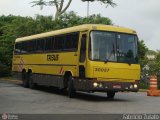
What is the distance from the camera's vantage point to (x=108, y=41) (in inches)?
899

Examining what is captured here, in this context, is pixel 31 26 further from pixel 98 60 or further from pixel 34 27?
pixel 98 60

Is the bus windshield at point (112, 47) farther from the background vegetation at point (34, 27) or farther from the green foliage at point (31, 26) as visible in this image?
the green foliage at point (31, 26)

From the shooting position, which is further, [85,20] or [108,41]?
[85,20]

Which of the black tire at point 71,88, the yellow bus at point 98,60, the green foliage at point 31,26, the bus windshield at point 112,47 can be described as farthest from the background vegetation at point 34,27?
the bus windshield at point 112,47

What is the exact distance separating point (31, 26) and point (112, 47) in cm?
2588

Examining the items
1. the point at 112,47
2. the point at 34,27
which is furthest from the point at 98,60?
the point at 34,27

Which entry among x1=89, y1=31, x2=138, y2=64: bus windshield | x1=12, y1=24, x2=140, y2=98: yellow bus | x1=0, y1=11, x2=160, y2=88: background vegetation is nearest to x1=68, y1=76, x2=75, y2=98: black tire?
x1=12, y1=24, x2=140, y2=98: yellow bus

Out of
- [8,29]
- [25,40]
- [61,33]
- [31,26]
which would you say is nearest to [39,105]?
Answer: [61,33]

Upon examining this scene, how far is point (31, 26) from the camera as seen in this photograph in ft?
157

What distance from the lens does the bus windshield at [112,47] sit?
22.5 metres

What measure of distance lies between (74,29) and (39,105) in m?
5.58

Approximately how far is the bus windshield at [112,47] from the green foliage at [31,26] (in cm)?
2410

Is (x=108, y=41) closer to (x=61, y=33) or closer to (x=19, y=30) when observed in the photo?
(x=61, y=33)

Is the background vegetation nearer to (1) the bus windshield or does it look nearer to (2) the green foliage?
(2) the green foliage
